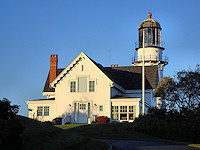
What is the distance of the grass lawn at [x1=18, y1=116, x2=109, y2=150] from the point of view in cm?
1537

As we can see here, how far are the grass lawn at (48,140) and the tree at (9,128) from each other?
4.45ft

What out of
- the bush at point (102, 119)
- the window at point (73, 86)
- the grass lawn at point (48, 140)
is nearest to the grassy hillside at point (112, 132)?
the grass lawn at point (48, 140)

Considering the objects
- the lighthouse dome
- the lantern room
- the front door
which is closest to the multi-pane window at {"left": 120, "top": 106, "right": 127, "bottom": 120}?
the front door

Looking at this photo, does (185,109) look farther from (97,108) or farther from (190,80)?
(97,108)

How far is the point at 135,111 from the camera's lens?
37.4 meters

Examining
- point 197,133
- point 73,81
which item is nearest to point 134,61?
point 73,81

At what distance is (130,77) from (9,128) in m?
34.7

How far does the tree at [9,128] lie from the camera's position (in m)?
11.9

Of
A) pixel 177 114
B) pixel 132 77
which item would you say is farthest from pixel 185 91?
pixel 132 77

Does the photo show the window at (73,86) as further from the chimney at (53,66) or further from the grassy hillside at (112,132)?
the grassy hillside at (112,132)

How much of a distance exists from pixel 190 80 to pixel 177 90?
1581 mm

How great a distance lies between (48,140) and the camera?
16719 mm

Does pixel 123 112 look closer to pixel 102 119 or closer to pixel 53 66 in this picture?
pixel 102 119

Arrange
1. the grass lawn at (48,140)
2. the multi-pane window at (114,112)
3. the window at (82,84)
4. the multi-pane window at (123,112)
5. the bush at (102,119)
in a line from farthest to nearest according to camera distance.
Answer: the window at (82,84)
the multi-pane window at (114,112)
the multi-pane window at (123,112)
the bush at (102,119)
the grass lawn at (48,140)
